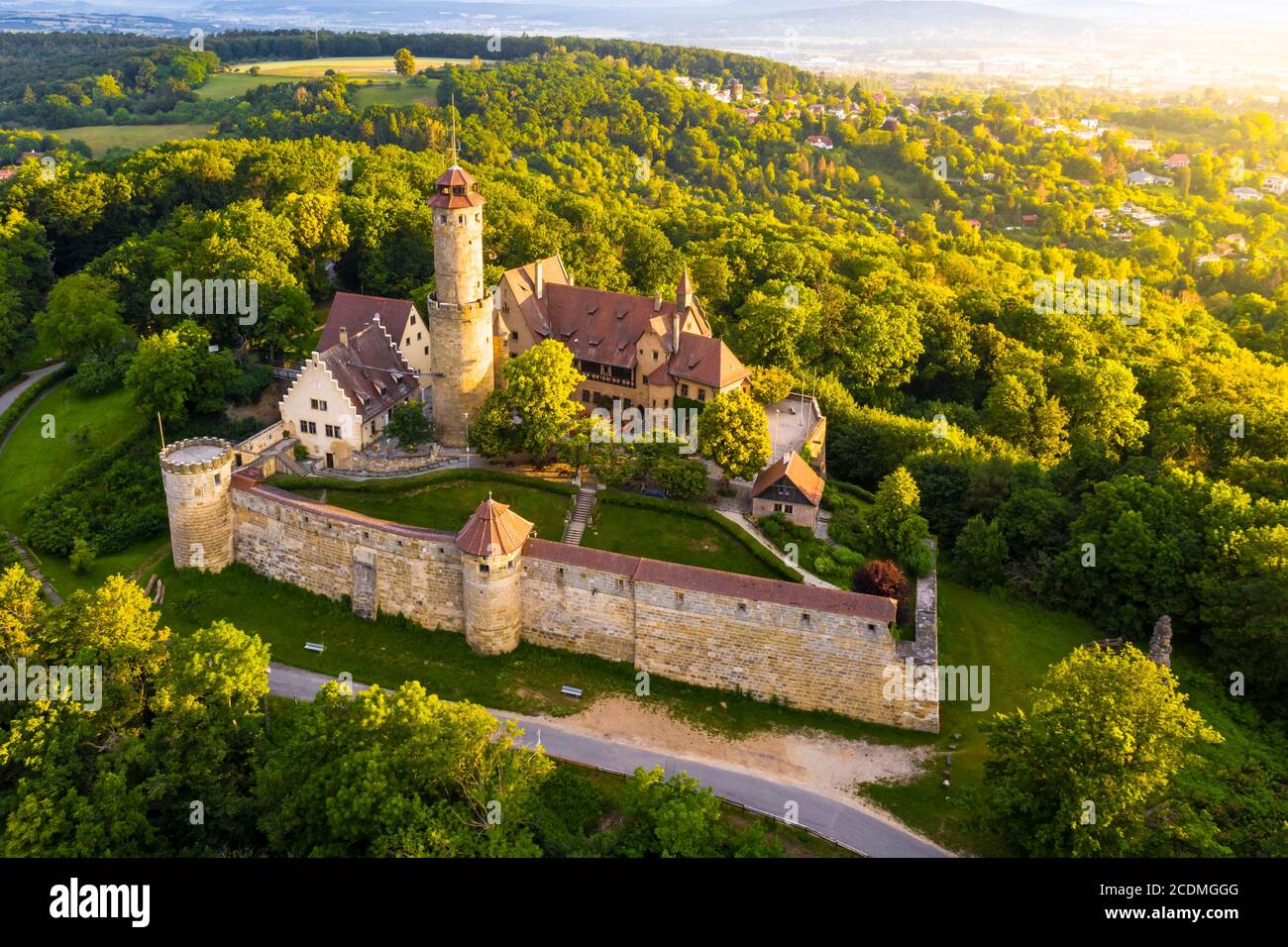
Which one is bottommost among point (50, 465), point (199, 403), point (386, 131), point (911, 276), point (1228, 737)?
point (1228, 737)

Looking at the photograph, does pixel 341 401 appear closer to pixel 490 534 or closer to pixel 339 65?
pixel 490 534

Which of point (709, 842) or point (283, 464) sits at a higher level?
point (283, 464)

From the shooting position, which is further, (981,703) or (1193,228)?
(1193,228)

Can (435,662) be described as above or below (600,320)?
below

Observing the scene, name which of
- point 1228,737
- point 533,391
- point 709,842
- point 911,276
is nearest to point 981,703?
point 1228,737

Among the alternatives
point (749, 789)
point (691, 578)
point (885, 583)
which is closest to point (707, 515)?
point (691, 578)

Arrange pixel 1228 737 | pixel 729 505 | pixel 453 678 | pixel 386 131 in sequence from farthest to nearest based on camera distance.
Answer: pixel 386 131 → pixel 729 505 → pixel 453 678 → pixel 1228 737

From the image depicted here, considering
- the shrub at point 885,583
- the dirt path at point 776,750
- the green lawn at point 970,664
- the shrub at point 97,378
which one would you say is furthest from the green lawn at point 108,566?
the green lawn at point 970,664

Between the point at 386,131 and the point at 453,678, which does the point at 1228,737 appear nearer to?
the point at 453,678
